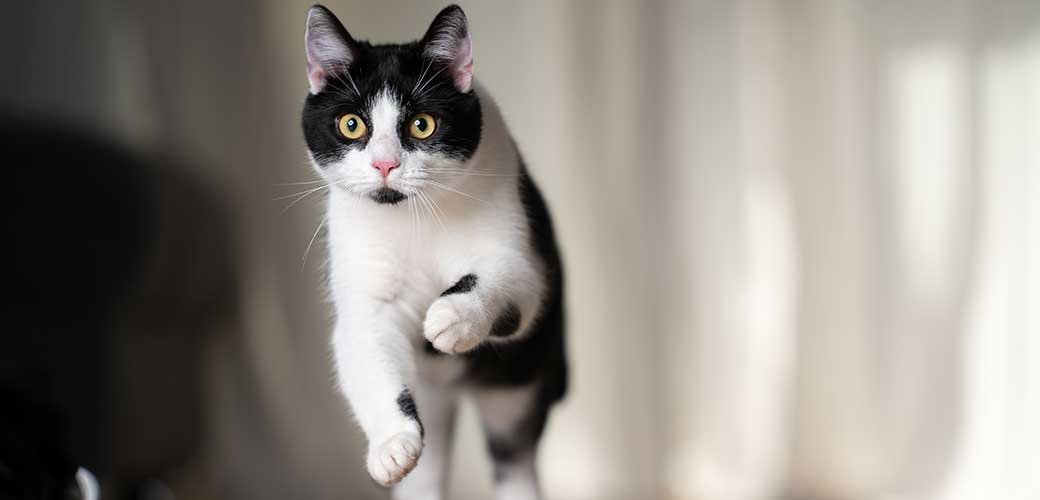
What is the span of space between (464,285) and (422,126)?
5.7 inches

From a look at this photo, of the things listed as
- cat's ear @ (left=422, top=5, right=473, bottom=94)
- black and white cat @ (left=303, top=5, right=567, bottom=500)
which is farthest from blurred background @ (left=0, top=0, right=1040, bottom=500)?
cat's ear @ (left=422, top=5, right=473, bottom=94)

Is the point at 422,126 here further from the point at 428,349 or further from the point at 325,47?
the point at 428,349

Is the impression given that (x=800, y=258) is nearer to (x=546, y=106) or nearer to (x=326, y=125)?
(x=546, y=106)

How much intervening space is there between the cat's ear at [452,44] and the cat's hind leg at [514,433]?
39cm

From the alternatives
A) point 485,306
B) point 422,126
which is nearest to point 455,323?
point 485,306

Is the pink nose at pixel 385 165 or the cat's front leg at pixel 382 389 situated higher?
the pink nose at pixel 385 165

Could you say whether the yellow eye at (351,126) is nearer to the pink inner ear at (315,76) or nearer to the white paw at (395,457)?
the pink inner ear at (315,76)

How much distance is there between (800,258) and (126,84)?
1.23m

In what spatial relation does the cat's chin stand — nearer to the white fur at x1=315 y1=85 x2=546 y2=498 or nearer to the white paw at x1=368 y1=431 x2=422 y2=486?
the white fur at x1=315 y1=85 x2=546 y2=498

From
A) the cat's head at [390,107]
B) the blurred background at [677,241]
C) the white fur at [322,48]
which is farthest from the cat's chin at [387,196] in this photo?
the blurred background at [677,241]

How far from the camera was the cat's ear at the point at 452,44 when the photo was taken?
714 mm

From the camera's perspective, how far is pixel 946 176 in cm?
155

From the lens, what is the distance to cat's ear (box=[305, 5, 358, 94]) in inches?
27.6

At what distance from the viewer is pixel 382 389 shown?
0.75 metres
